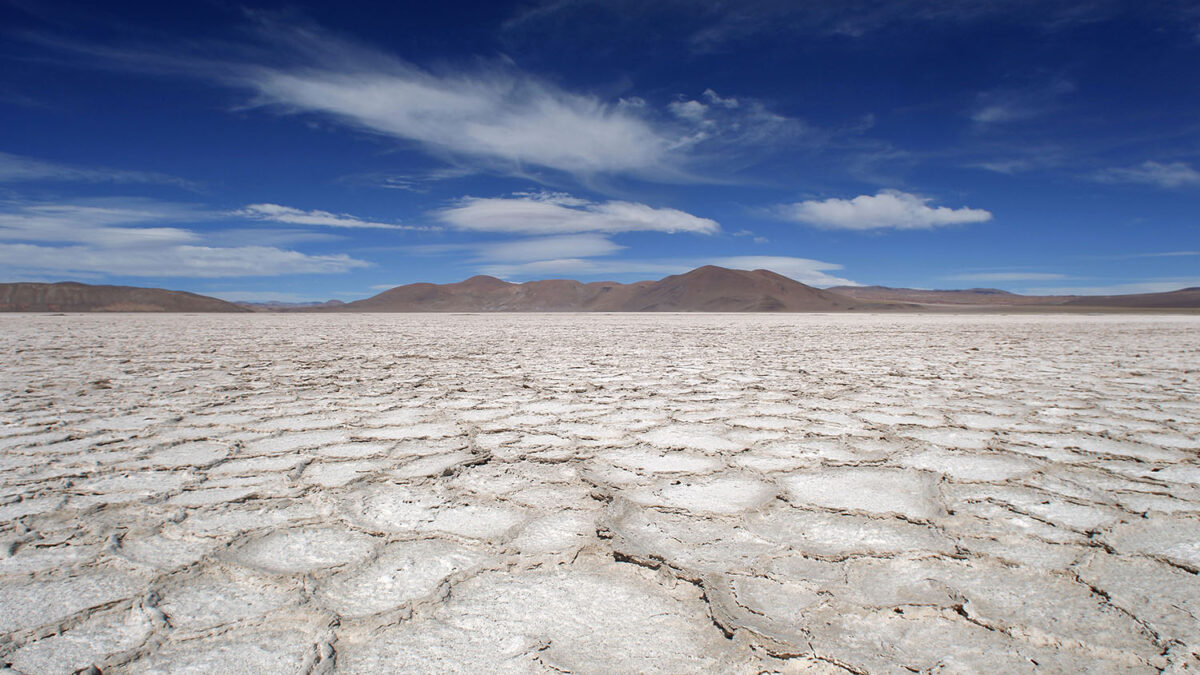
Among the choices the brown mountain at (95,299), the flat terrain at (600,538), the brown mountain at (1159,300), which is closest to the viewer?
the flat terrain at (600,538)

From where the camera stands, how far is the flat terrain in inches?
33.4

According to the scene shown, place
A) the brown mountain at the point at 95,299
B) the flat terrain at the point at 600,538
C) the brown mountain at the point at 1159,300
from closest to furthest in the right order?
the flat terrain at the point at 600,538, the brown mountain at the point at 95,299, the brown mountain at the point at 1159,300

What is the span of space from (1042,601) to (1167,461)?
132 cm

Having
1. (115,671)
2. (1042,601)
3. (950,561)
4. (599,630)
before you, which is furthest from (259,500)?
Result: (1042,601)

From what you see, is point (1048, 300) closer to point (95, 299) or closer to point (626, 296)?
point (626, 296)

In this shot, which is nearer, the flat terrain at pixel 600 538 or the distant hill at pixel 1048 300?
the flat terrain at pixel 600 538

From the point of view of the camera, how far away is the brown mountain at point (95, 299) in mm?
51281

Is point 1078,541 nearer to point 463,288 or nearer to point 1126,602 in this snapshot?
point 1126,602

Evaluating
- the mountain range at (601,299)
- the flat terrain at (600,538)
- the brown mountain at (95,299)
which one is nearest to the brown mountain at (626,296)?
the mountain range at (601,299)

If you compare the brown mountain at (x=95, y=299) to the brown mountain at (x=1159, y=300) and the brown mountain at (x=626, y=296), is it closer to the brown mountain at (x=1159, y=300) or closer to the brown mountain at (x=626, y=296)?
the brown mountain at (x=626, y=296)

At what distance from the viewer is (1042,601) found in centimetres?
97

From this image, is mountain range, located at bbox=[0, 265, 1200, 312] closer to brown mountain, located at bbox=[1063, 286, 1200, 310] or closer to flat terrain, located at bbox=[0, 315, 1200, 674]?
brown mountain, located at bbox=[1063, 286, 1200, 310]

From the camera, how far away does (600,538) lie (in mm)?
1233

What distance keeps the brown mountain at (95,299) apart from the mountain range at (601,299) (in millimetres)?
71
